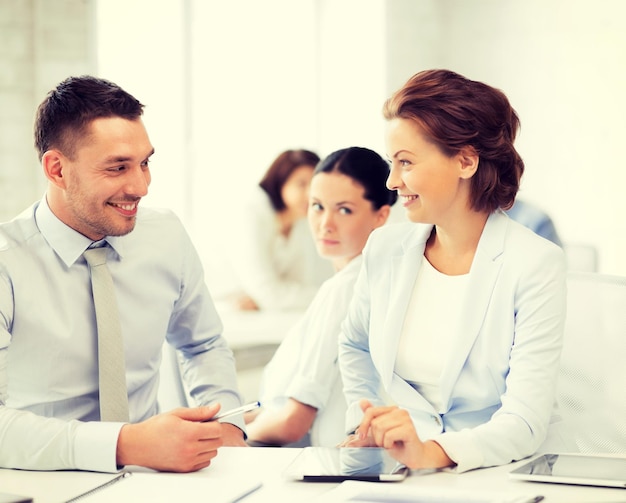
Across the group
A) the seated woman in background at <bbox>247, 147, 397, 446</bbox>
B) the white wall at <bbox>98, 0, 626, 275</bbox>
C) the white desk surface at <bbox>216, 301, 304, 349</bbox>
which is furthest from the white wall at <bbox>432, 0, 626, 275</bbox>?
the seated woman in background at <bbox>247, 147, 397, 446</bbox>

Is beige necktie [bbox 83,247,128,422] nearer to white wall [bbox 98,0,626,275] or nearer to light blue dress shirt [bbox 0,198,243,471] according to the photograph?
light blue dress shirt [bbox 0,198,243,471]

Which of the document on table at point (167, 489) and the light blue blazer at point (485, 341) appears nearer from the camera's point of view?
the document on table at point (167, 489)

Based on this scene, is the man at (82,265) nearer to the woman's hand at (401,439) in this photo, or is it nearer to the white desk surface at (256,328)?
the woman's hand at (401,439)

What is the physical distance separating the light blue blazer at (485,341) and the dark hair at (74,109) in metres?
0.59

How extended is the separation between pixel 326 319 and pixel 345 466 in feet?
2.45

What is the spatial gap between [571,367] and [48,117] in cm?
117

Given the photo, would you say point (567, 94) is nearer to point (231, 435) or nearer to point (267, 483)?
point (231, 435)

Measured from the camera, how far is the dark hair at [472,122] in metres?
1.68

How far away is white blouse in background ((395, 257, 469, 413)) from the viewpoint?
170cm

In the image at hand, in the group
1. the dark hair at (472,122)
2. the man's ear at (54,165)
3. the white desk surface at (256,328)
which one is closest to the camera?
the dark hair at (472,122)

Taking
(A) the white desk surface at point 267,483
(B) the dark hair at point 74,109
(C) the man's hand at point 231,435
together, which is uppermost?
(B) the dark hair at point 74,109

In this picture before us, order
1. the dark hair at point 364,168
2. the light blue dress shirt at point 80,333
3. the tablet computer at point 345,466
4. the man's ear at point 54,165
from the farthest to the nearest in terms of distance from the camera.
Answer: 1. the dark hair at point 364,168
2. the man's ear at point 54,165
3. the light blue dress shirt at point 80,333
4. the tablet computer at point 345,466

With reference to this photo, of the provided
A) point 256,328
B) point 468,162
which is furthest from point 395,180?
point 256,328

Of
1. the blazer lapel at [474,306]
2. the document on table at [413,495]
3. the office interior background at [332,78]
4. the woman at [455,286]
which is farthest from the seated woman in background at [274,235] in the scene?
the document on table at [413,495]
